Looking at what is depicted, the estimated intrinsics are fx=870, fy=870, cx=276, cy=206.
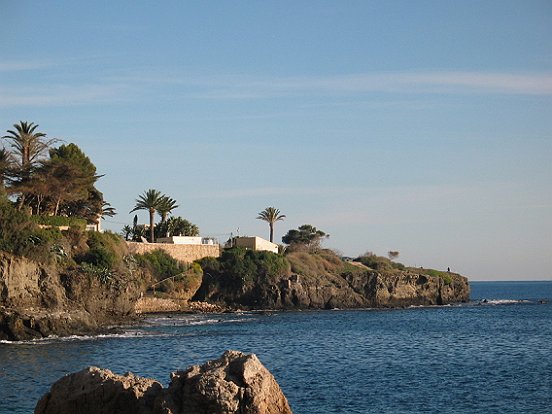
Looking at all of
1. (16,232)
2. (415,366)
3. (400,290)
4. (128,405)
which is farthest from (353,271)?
(128,405)

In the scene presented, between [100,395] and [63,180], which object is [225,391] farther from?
[63,180]

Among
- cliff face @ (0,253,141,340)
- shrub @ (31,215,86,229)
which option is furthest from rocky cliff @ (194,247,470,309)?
cliff face @ (0,253,141,340)

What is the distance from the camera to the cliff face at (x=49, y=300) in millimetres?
51031

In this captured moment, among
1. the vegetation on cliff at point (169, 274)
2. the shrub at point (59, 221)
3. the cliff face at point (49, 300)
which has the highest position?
the shrub at point (59, 221)

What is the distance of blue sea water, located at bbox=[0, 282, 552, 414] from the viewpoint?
31.4 meters

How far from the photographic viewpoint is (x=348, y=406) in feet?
98.3

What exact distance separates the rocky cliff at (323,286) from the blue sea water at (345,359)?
48.7 feet

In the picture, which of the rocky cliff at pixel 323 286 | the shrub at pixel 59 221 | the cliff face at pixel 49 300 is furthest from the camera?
the rocky cliff at pixel 323 286

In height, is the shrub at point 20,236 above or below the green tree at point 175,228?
below

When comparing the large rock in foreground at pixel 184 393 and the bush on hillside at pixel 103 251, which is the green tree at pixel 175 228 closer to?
the bush on hillside at pixel 103 251

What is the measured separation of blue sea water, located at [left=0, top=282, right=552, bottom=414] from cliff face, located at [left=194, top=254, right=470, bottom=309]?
48.1 ft

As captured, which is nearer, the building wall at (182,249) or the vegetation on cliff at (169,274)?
the vegetation on cliff at (169,274)

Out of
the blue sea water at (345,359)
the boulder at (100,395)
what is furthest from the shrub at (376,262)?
the boulder at (100,395)

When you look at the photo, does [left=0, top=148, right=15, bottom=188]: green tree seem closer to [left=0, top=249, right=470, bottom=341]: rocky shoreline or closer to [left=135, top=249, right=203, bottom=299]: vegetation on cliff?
[left=0, top=249, right=470, bottom=341]: rocky shoreline
